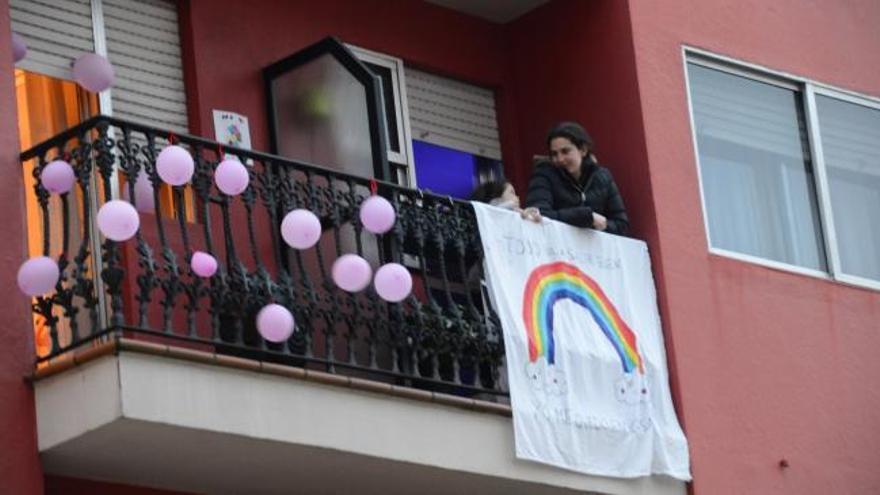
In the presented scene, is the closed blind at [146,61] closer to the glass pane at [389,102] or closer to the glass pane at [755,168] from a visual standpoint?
the glass pane at [389,102]

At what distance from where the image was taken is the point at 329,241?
1527cm

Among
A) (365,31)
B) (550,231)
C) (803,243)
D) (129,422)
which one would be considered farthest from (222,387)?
(803,243)

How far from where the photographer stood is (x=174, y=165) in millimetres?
13250

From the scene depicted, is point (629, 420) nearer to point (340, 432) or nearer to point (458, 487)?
point (458, 487)

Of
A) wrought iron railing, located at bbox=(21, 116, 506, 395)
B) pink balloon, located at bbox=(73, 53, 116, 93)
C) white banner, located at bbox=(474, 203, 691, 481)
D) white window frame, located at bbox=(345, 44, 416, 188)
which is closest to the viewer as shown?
wrought iron railing, located at bbox=(21, 116, 506, 395)

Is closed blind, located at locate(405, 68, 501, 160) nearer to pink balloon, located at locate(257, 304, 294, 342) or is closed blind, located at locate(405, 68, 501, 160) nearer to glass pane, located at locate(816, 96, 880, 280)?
glass pane, located at locate(816, 96, 880, 280)

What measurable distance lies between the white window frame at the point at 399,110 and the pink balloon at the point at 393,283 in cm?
265

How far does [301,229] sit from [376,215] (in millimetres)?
741

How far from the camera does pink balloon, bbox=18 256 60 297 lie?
12805mm

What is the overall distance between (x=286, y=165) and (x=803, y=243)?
4675 millimetres

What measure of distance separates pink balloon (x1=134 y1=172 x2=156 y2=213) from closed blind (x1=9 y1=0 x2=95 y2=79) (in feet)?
3.15

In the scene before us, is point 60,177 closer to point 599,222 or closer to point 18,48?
point 18,48

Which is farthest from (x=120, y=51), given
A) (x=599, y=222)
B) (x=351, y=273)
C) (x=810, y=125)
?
(x=810, y=125)

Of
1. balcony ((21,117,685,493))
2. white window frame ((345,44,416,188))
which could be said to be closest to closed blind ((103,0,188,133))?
balcony ((21,117,685,493))
